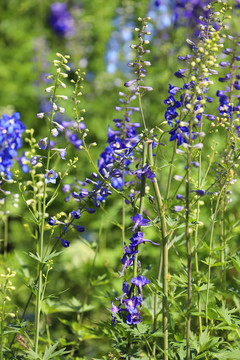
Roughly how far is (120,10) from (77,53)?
97 centimetres

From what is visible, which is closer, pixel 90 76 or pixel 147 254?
pixel 147 254

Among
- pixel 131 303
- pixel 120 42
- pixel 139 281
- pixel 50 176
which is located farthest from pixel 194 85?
pixel 120 42

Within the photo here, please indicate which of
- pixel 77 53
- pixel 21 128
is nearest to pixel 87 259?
pixel 21 128

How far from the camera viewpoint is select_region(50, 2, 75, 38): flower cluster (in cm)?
900

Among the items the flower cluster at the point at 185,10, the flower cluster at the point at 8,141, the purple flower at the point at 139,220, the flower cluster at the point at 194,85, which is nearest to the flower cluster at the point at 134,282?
the purple flower at the point at 139,220

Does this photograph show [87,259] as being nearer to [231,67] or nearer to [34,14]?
[231,67]

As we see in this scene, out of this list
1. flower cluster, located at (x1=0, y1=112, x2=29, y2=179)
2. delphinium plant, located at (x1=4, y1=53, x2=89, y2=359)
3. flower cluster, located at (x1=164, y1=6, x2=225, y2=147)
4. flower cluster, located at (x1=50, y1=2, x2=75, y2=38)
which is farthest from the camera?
flower cluster, located at (x1=50, y1=2, x2=75, y2=38)

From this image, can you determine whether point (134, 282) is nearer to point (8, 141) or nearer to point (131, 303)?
point (131, 303)

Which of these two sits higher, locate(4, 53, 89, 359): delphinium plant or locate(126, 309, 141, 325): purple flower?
locate(4, 53, 89, 359): delphinium plant

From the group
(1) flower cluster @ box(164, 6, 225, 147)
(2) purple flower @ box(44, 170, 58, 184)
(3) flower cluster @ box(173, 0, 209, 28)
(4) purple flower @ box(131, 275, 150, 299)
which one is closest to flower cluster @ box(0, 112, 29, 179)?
(2) purple flower @ box(44, 170, 58, 184)

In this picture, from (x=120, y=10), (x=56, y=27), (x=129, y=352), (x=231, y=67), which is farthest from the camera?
(x=56, y=27)

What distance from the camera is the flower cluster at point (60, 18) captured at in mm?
9003

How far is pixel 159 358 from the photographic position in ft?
8.46

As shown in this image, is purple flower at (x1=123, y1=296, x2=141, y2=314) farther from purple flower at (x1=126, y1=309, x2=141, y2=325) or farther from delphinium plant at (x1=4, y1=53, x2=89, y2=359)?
delphinium plant at (x1=4, y1=53, x2=89, y2=359)
